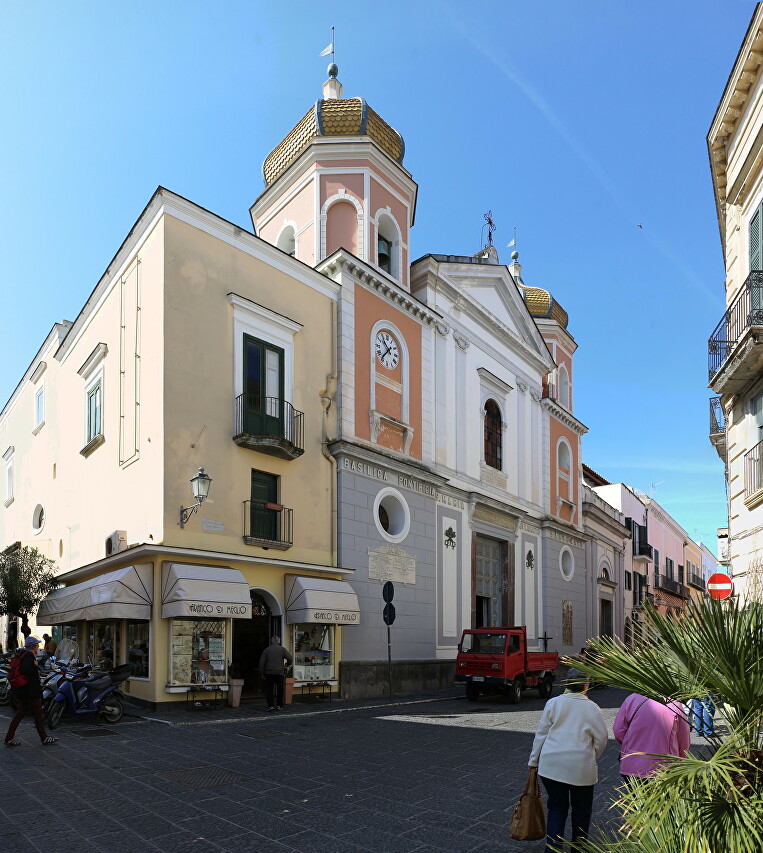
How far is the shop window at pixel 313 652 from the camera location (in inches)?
701

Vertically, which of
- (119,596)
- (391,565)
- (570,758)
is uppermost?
(391,565)

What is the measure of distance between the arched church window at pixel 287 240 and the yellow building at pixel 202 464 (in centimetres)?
389

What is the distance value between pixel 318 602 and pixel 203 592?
3191 mm

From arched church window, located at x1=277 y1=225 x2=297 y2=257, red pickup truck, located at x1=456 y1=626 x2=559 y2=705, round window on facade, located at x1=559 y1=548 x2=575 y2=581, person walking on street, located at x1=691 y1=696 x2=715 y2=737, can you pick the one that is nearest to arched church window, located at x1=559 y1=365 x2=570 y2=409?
round window on facade, located at x1=559 y1=548 x2=575 y2=581

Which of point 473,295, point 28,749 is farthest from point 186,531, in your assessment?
point 473,295

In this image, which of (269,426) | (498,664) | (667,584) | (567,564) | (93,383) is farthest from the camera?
(667,584)

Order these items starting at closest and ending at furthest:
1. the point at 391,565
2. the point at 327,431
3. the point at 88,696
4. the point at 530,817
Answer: the point at 530,817
the point at 88,696
the point at 327,431
the point at 391,565

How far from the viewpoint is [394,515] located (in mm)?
22047

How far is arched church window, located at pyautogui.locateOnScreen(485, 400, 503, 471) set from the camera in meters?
28.2

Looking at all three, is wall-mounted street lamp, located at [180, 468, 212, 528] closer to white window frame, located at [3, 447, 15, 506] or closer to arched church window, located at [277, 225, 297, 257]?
arched church window, located at [277, 225, 297, 257]

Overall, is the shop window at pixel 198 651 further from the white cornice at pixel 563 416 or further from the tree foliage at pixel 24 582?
the white cornice at pixel 563 416

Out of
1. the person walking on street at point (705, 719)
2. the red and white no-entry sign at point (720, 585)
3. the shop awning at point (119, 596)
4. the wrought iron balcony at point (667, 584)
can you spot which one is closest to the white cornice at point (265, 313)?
the shop awning at point (119, 596)

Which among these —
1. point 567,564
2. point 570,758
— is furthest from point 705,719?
point 567,564

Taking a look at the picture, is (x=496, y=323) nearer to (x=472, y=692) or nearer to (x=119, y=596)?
(x=472, y=692)
